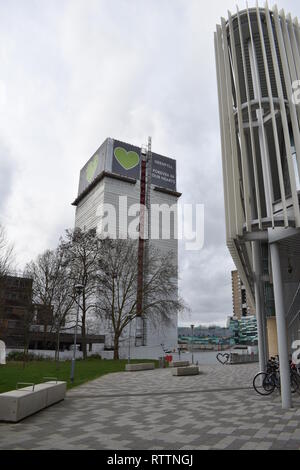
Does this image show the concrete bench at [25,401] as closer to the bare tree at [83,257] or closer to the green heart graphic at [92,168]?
the bare tree at [83,257]

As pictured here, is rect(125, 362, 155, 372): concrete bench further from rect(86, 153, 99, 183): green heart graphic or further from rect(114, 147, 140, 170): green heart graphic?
rect(86, 153, 99, 183): green heart graphic

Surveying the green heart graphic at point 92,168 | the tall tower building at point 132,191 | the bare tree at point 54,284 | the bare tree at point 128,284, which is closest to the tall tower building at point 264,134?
the bare tree at point 128,284

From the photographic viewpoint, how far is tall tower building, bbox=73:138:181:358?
103 meters

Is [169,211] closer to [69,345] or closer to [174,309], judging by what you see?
[69,345]

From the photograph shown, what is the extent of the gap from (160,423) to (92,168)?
404ft

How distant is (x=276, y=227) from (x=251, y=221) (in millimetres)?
→ 764

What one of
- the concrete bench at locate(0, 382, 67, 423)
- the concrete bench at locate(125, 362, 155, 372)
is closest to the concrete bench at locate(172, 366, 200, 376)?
the concrete bench at locate(125, 362, 155, 372)

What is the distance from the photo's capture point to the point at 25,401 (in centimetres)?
845

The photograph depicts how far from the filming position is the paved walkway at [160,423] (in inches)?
254

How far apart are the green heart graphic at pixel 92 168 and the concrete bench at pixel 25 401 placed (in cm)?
11601

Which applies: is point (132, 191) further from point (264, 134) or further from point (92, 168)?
point (264, 134)

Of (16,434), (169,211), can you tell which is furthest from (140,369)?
(169,211)

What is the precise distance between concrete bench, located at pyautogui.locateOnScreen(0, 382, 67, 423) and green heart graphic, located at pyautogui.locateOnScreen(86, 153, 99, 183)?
116011mm
